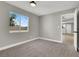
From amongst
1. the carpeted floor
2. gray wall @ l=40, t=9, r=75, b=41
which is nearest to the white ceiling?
gray wall @ l=40, t=9, r=75, b=41

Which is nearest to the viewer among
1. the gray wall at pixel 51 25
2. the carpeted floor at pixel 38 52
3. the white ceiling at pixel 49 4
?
the carpeted floor at pixel 38 52

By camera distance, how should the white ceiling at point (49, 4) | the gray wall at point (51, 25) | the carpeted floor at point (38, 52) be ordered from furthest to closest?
the gray wall at point (51, 25), the white ceiling at point (49, 4), the carpeted floor at point (38, 52)

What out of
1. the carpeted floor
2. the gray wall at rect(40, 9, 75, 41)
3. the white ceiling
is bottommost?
the carpeted floor

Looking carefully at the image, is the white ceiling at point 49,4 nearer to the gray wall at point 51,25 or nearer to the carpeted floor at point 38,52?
the gray wall at point 51,25

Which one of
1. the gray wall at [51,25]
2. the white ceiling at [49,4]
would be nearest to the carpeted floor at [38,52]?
the gray wall at [51,25]

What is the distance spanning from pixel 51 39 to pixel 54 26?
1.12 meters

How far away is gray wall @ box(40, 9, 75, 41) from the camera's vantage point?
14.6 feet

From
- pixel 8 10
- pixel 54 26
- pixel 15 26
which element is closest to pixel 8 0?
pixel 8 10

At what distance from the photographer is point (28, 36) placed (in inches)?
179

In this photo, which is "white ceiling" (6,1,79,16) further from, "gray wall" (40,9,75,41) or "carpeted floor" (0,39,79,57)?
"carpeted floor" (0,39,79,57)

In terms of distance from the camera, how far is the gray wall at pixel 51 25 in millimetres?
4445

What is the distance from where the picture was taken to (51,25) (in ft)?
16.2

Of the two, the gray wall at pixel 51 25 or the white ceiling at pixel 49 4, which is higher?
the white ceiling at pixel 49 4

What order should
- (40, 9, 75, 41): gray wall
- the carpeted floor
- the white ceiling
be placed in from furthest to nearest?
(40, 9, 75, 41): gray wall → the white ceiling → the carpeted floor
